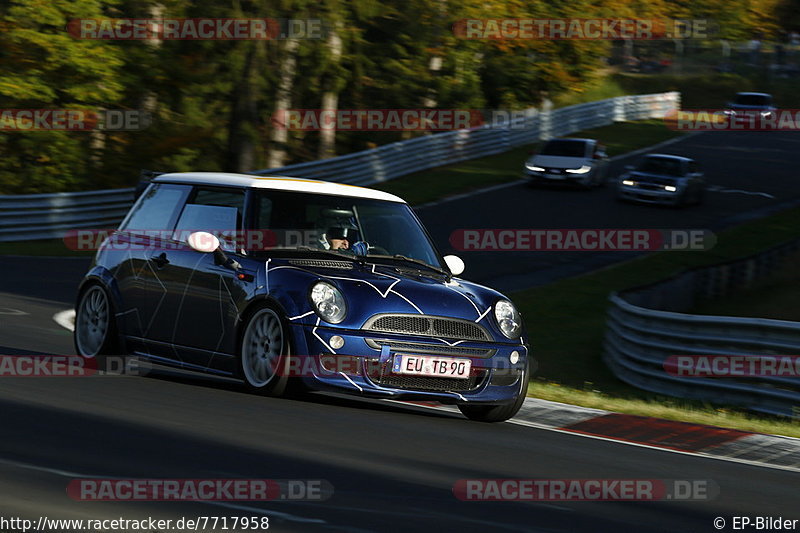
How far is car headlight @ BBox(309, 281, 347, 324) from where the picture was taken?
8453 mm

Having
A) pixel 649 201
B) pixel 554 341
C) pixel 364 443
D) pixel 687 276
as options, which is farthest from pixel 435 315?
pixel 649 201

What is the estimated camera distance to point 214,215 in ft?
31.2

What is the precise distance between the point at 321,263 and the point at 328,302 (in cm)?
57

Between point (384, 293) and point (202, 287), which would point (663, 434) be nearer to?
point (384, 293)

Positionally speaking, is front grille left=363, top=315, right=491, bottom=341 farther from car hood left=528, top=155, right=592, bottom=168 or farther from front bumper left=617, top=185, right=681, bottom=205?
car hood left=528, top=155, right=592, bottom=168

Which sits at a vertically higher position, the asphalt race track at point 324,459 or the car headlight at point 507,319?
the car headlight at point 507,319

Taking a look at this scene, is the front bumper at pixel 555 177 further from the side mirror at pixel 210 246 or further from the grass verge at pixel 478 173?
the side mirror at pixel 210 246

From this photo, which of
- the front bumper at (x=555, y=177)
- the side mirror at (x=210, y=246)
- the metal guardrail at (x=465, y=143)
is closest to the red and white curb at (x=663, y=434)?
the side mirror at (x=210, y=246)

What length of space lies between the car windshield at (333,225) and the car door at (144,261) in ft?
3.08

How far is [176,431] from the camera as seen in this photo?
723cm

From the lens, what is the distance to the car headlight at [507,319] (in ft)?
29.6

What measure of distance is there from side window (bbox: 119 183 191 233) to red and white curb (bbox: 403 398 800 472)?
Answer: 242 centimetres

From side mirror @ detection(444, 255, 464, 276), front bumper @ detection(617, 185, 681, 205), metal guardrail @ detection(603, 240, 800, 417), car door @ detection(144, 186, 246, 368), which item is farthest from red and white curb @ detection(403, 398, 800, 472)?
front bumper @ detection(617, 185, 681, 205)

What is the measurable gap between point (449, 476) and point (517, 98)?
153 feet
